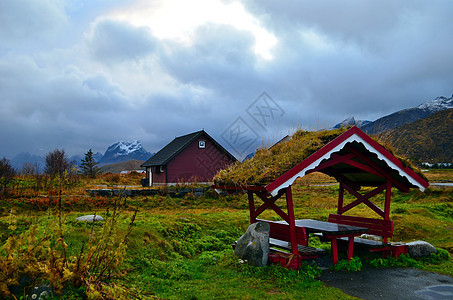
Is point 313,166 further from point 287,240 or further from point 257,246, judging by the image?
point 257,246

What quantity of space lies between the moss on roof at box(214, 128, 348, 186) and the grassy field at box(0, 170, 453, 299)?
2.18 m

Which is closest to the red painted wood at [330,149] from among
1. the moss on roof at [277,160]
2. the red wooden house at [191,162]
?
the moss on roof at [277,160]

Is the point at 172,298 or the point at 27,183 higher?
the point at 27,183

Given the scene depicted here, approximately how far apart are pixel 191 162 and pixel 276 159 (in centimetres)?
2433

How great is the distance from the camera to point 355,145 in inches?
356

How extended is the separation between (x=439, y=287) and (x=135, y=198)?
16463 mm

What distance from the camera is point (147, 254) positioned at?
9.12 metres

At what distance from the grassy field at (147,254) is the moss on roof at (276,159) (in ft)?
7.16

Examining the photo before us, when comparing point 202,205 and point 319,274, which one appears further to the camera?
point 202,205

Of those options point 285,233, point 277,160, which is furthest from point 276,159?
point 285,233

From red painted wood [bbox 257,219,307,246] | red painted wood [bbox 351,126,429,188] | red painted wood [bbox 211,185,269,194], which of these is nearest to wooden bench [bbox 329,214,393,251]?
red painted wood [bbox 351,126,429,188]

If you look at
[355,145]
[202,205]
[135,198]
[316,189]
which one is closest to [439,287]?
[355,145]

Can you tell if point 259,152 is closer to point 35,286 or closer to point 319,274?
point 319,274

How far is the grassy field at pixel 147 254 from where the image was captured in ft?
17.3
